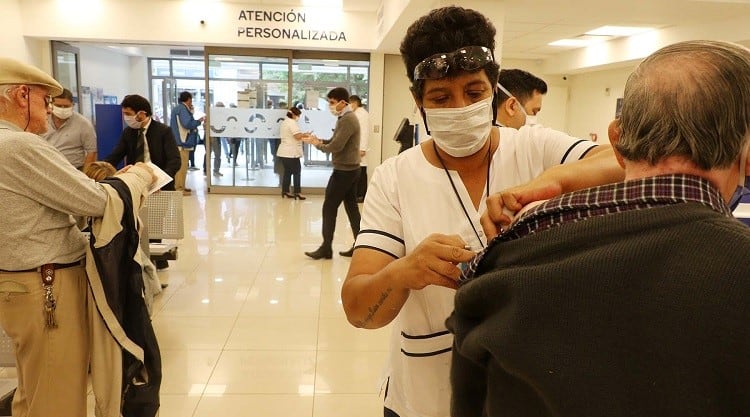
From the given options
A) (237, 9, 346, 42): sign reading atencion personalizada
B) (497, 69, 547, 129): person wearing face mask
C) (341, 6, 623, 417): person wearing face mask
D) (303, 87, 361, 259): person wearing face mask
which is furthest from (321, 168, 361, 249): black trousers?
(237, 9, 346, 42): sign reading atencion personalizada

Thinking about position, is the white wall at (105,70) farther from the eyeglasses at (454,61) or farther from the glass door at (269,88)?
the eyeglasses at (454,61)

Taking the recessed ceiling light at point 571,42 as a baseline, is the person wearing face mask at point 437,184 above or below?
below

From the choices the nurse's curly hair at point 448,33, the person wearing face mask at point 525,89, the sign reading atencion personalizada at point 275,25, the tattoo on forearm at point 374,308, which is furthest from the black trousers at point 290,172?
the tattoo on forearm at point 374,308

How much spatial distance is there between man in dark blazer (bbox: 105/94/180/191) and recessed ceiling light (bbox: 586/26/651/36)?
6.56 metres

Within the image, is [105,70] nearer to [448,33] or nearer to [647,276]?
[448,33]

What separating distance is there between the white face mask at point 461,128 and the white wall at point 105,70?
40.3 ft

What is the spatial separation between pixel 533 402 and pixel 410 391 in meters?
0.57

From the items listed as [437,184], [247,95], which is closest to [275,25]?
[247,95]

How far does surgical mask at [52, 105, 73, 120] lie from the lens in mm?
4551

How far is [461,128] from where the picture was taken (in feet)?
3.97

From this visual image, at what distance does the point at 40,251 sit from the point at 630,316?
2111mm

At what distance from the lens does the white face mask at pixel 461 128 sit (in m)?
1.21

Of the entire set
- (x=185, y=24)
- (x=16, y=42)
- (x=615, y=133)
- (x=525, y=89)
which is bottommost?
(x=615, y=133)

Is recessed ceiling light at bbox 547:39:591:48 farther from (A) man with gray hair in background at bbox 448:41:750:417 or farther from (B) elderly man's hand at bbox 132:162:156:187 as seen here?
(A) man with gray hair in background at bbox 448:41:750:417
